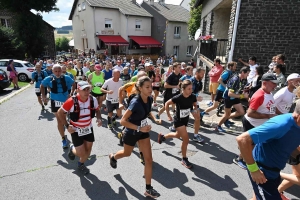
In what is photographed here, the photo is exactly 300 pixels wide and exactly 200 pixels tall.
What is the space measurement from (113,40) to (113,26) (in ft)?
8.43

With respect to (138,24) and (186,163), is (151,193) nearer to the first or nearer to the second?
(186,163)

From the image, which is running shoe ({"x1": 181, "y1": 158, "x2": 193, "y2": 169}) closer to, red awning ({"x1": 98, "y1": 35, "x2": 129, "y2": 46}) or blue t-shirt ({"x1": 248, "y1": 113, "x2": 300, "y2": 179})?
blue t-shirt ({"x1": 248, "y1": 113, "x2": 300, "y2": 179})

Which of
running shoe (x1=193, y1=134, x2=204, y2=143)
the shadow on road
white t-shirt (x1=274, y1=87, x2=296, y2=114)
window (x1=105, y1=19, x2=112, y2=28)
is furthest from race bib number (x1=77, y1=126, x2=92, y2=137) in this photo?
window (x1=105, y1=19, x2=112, y2=28)

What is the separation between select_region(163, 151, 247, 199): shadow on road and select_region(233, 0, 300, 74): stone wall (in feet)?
18.8

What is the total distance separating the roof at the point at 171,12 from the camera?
32.9m

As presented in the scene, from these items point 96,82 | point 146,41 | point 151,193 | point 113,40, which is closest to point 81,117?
point 151,193

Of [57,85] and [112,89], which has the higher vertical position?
[57,85]

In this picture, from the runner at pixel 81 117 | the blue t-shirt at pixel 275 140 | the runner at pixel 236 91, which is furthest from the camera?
the runner at pixel 236 91

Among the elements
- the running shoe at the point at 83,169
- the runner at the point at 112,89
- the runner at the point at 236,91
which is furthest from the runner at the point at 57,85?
the runner at the point at 236,91

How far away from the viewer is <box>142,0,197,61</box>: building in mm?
32281

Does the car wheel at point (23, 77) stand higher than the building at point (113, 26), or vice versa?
the building at point (113, 26)

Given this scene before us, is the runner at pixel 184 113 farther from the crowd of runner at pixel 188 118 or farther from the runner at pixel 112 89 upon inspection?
the runner at pixel 112 89

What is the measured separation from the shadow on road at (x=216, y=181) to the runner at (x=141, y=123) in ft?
3.29

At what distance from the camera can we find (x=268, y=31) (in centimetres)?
785
